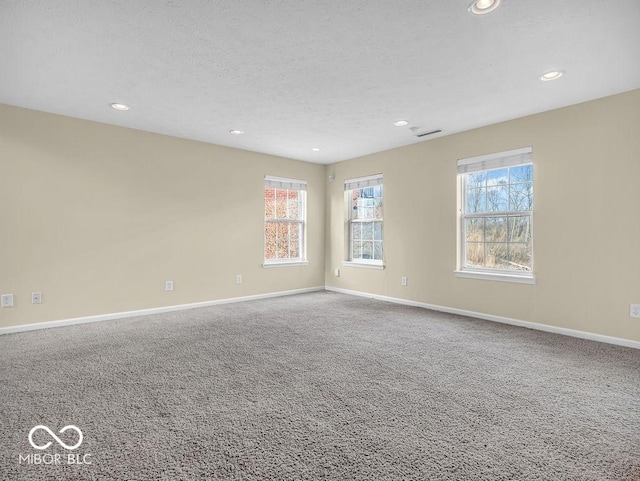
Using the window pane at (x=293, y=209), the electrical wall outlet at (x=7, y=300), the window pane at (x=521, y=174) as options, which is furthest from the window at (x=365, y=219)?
the electrical wall outlet at (x=7, y=300)

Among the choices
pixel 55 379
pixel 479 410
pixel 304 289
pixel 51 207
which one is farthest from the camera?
pixel 304 289

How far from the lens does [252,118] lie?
4.01 m

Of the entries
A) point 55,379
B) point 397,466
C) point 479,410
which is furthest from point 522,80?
point 55,379

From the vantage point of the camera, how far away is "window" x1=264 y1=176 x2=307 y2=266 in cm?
588

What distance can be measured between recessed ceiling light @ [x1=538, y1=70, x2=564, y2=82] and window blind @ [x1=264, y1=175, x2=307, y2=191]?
12.9ft

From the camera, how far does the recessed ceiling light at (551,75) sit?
288 cm

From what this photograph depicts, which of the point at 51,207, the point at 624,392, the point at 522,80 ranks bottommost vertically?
the point at 624,392

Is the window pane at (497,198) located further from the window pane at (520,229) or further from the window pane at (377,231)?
the window pane at (377,231)

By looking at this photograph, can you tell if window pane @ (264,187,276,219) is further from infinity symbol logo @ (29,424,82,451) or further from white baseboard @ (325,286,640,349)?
infinity symbol logo @ (29,424,82,451)

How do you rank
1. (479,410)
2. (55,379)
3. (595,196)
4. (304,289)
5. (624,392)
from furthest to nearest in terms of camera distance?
1. (304,289)
2. (595,196)
3. (55,379)
4. (624,392)
5. (479,410)

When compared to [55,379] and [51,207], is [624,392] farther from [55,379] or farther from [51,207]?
[51,207]

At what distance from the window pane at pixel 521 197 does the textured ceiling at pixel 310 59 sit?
0.82 metres

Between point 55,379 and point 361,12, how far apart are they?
10.7 ft

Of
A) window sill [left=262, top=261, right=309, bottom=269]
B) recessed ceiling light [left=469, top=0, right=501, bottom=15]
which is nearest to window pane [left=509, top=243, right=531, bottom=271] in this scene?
recessed ceiling light [left=469, top=0, right=501, bottom=15]
